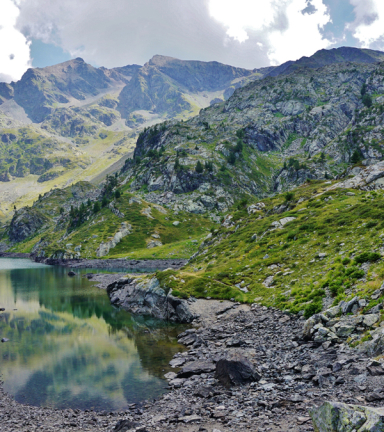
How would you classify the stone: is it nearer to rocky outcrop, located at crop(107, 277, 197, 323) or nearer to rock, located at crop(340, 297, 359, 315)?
rock, located at crop(340, 297, 359, 315)

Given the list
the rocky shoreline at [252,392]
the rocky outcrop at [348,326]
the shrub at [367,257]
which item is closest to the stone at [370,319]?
the rocky outcrop at [348,326]

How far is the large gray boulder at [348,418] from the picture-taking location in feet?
35.2

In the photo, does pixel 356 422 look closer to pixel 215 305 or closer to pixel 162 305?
pixel 215 305

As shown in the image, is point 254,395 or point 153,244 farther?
point 153,244

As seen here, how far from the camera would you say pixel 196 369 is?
98.3 ft

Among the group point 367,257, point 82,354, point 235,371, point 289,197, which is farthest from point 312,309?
point 289,197

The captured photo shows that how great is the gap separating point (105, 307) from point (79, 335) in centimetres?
A: 2006

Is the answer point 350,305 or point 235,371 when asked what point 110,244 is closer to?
point 235,371

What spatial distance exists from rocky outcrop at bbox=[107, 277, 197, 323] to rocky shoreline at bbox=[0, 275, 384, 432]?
667 inches

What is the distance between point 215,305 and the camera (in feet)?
164

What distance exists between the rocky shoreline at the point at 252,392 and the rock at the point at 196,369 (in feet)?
0.32

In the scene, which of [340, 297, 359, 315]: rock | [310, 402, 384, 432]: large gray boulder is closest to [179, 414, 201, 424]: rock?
[310, 402, 384, 432]: large gray boulder

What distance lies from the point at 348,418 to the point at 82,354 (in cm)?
3710

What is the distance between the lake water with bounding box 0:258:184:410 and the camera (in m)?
28.5
